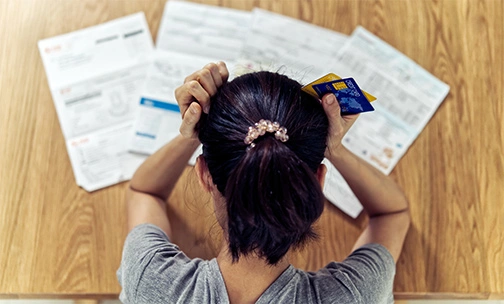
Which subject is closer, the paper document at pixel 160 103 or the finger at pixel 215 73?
the finger at pixel 215 73

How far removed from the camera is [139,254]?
0.75 meters

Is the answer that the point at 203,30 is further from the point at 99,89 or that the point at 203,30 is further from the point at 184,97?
the point at 184,97

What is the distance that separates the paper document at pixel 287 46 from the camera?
105 cm

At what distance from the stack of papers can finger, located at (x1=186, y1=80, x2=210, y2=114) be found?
35cm

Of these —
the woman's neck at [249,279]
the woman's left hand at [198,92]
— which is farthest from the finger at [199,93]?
the woman's neck at [249,279]

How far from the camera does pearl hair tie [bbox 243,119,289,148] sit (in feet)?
1.87

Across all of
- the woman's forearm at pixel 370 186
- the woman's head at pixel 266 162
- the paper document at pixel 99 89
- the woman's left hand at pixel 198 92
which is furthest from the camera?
the paper document at pixel 99 89

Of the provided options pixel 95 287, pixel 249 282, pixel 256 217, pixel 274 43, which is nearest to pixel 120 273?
pixel 95 287

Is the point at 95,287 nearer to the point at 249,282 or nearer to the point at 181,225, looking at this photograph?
the point at 181,225

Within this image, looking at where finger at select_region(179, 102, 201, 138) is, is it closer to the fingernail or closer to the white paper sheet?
the fingernail

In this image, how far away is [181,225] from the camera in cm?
94

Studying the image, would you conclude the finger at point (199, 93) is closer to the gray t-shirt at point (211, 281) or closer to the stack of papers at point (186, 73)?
the gray t-shirt at point (211, 281)

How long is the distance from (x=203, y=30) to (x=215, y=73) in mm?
426

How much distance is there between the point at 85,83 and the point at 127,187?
259mm
